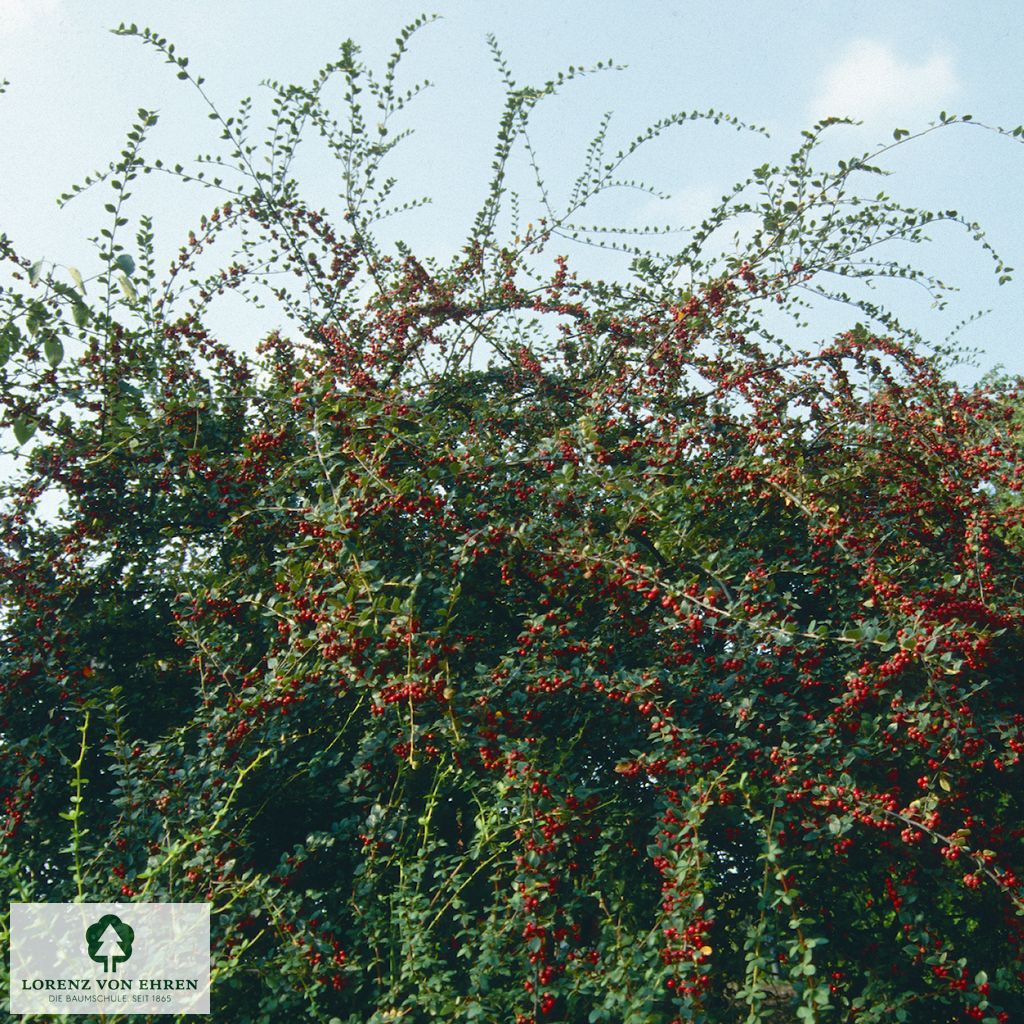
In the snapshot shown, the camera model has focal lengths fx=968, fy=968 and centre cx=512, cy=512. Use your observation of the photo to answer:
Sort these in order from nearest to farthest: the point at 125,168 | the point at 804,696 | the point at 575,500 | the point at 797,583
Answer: the point at 804,696 < the point at 575,500 < the point at 797,583 < the point at 125,168

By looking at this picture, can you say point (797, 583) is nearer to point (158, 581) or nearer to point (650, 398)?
point (650, 398)

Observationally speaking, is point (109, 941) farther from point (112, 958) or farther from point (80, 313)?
point (80, 313)

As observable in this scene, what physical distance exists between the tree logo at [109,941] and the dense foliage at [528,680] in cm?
12

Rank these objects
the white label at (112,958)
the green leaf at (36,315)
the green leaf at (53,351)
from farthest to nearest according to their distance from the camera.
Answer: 1. the green leaf at (36,315)
2. the white label at (112,958)
3. the green leaf at (53,351)

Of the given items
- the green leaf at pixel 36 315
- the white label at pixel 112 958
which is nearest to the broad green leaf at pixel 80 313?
the green leaf at pixel 36 315

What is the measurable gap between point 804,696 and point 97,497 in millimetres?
2444

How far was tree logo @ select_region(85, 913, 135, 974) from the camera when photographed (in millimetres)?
2242

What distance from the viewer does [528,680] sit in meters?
2.56

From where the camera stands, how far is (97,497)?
3.40 m

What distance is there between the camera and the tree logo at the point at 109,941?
224 centimetres

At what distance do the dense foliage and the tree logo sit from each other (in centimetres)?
12

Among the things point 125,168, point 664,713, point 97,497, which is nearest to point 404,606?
point 664,713

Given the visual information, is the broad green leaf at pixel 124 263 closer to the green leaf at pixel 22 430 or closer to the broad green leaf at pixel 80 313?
the broad green leaf at pixel 80 313

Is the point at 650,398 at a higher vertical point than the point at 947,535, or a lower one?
higher
